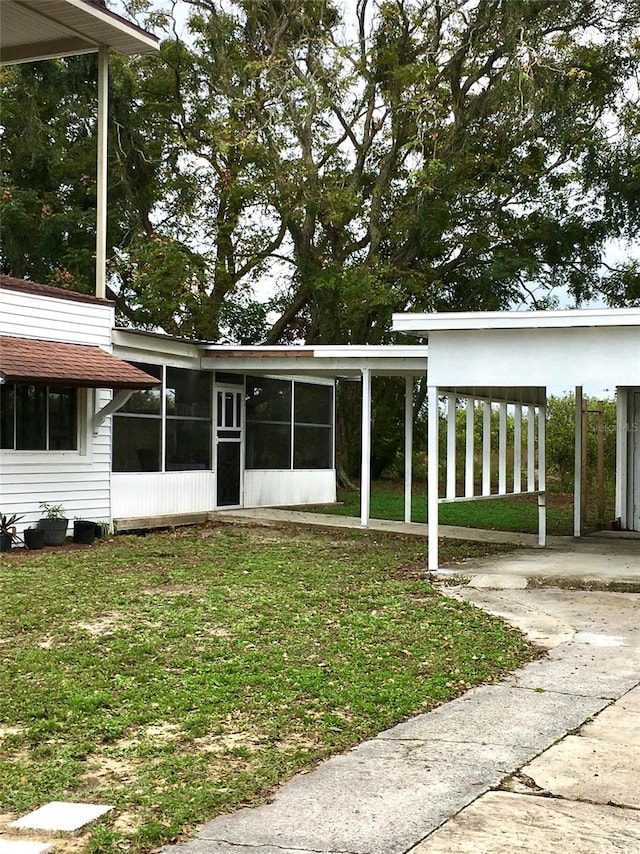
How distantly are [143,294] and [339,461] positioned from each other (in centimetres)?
653

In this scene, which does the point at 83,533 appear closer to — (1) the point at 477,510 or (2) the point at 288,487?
(2) the point at 288,487

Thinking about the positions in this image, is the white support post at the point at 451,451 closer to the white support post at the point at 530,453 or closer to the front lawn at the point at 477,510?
the white support post at the point at 530,453

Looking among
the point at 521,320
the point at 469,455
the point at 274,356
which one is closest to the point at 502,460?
the point at 469,455

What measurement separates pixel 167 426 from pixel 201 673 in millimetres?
10377

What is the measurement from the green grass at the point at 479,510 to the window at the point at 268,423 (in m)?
1.33

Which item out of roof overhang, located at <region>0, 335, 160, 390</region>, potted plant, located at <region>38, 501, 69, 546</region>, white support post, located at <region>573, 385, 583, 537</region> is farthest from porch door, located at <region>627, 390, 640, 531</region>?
potted plant, located at <region>38, 501, 69, 546</region>

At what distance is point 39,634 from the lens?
313 inches

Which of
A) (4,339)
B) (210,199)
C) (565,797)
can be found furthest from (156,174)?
(565,797)

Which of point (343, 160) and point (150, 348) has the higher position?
point (343, 160)

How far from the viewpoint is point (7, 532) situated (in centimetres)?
1330

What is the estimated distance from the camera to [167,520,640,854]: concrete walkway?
3.98 meters

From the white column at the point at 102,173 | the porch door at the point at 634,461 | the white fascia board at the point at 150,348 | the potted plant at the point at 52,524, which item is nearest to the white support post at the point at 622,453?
the porch door at the point at 634,461

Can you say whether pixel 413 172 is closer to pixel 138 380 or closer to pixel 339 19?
pixel 339 19

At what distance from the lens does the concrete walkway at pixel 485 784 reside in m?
3.98
